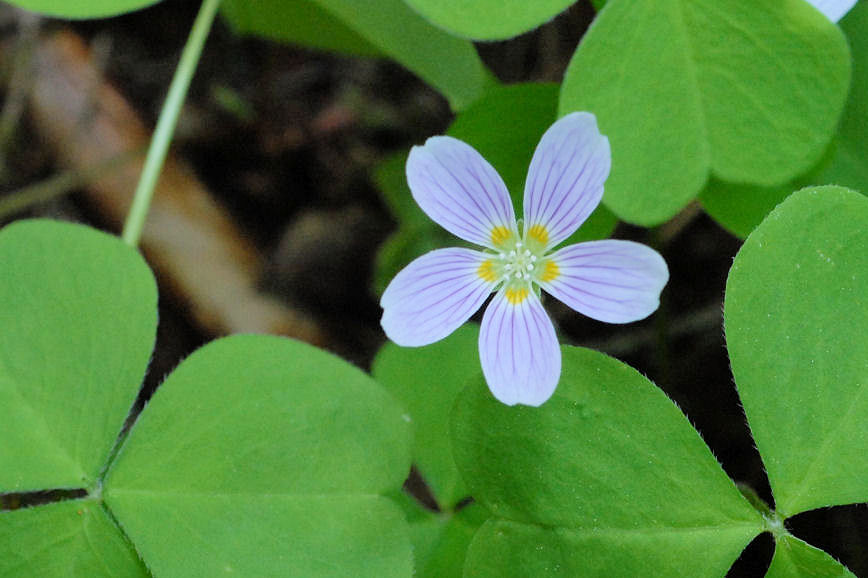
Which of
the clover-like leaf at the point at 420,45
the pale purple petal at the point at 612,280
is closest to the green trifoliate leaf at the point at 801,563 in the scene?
the pale purple petal at the point at 612,280

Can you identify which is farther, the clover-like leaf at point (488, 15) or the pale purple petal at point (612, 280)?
the clover-like leaf at point (488, 15)

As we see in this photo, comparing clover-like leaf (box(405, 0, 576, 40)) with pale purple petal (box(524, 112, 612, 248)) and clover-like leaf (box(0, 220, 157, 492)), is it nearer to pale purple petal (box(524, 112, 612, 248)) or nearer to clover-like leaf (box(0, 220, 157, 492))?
pale purple petal (box(524, 112, 612, 248))

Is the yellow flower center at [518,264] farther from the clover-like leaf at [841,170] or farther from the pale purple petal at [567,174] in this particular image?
the clover-like leaf at [841,170]

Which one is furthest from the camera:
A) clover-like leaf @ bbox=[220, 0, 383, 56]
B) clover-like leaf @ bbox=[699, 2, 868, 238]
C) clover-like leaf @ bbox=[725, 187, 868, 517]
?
clover-like leaf @ bbox=[220, 0, 383, 56]

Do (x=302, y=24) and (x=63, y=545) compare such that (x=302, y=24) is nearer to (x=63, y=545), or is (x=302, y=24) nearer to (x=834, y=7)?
(x=834, y=7)

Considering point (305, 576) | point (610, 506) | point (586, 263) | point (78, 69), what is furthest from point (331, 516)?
point (78, 69)

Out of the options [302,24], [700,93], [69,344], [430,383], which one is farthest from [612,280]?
[302,24]

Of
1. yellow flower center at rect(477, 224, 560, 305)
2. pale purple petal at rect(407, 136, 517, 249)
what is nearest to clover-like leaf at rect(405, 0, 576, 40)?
pale purple petal at rect(407, 136, 517, 249)
